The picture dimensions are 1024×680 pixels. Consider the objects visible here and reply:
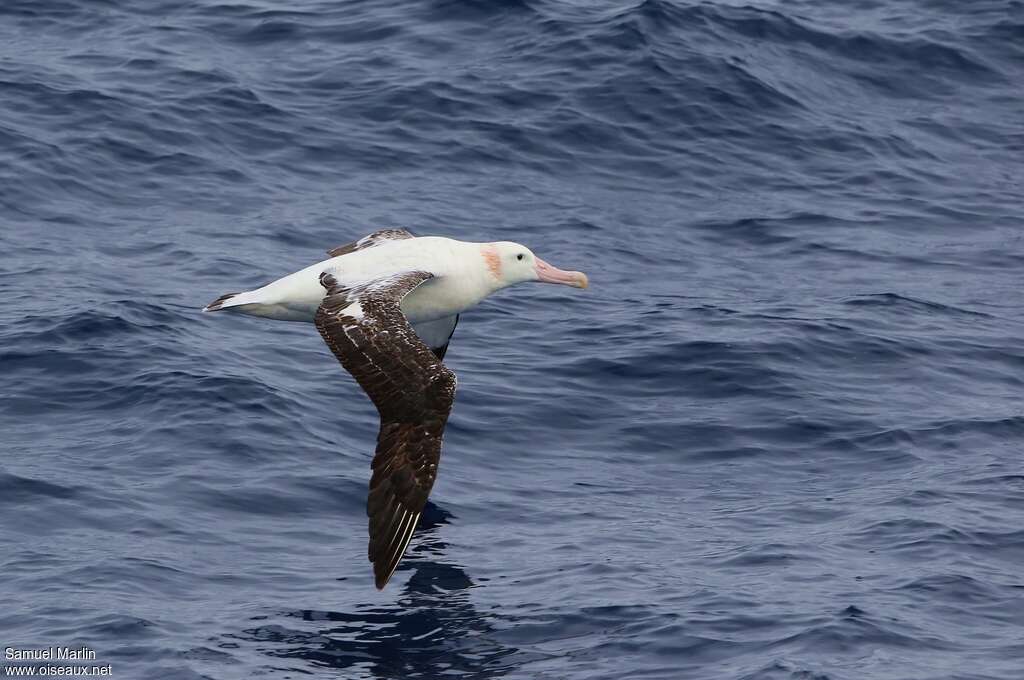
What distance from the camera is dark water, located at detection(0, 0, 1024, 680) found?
11109mm

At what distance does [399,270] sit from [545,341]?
3759 millimetres

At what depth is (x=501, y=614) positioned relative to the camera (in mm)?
11227

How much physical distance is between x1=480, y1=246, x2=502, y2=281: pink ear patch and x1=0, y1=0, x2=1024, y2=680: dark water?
168 centimetres

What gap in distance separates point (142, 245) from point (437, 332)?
15.6ft

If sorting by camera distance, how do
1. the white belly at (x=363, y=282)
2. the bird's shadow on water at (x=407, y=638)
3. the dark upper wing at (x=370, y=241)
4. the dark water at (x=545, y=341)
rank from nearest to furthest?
the bird's shadow on water at (x=407, y=638)
the dark water at (x=545, y=341)
the white belly at (x=363, y=282)
the dark upper wing at (x=370, y=241)

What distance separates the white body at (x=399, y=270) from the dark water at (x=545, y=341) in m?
1.42

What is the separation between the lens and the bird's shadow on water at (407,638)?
1051 cm

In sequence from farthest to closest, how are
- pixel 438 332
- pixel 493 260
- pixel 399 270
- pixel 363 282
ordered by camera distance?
pixel 438 332, pixel 493 260, pixel 399 270, pixel 363 282

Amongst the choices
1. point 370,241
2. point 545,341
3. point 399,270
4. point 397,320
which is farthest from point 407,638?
point 545,341

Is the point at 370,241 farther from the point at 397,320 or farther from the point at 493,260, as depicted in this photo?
the point at 397,320

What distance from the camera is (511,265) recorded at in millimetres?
13109

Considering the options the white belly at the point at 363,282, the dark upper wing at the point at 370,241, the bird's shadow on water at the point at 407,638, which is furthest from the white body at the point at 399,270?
the bird's shadow on water at the point at 407,638

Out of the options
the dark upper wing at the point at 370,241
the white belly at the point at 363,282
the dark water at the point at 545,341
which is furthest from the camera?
the dark upper wing at the point at 370,241

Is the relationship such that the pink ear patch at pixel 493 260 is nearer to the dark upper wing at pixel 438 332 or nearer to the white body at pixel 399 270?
the white body at pixel 399 270
